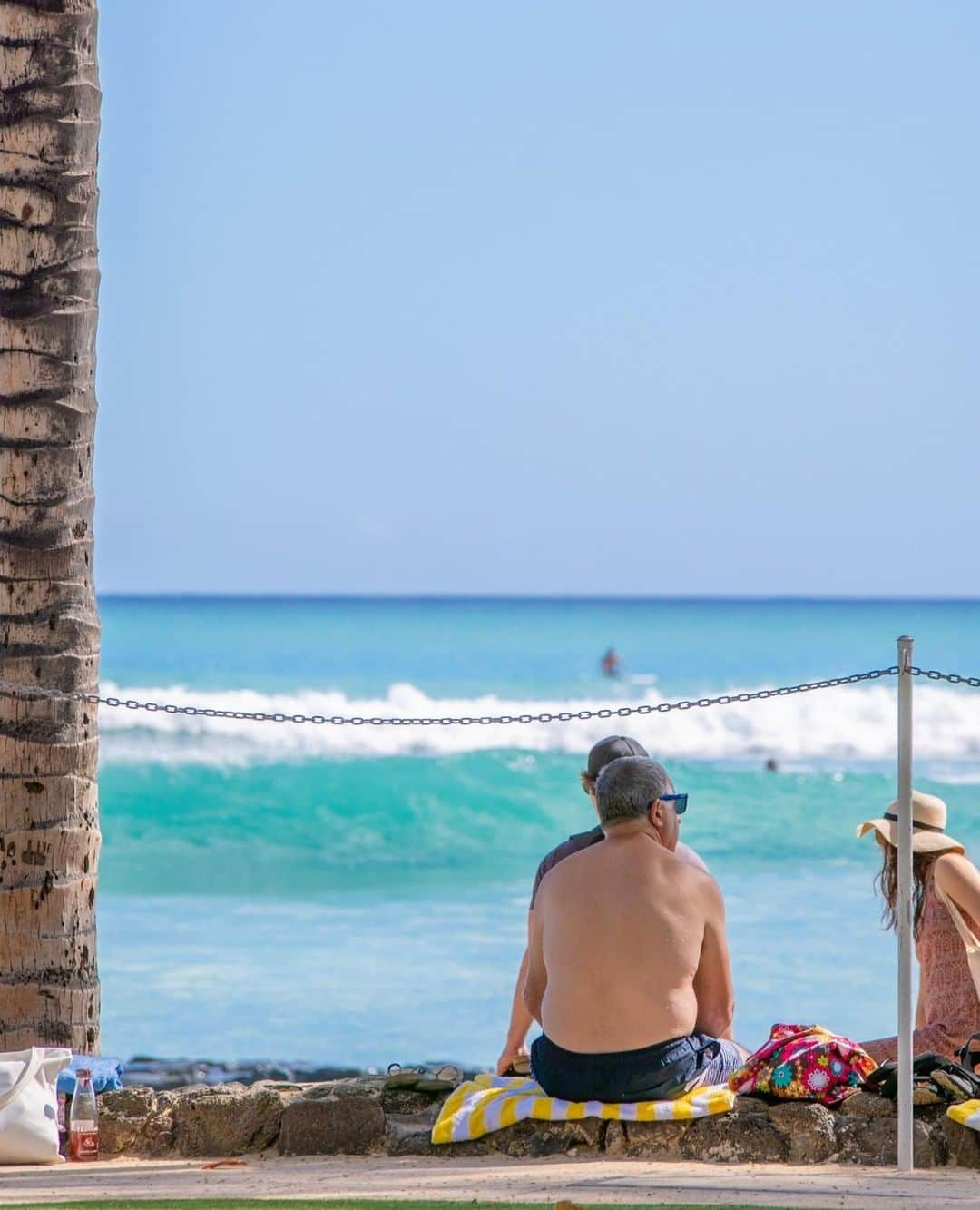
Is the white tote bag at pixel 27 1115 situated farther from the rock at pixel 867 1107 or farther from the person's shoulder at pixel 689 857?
the rock at pixel 867 1107

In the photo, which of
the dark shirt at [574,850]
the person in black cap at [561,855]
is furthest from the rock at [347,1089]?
the dark shirt at [574,850]

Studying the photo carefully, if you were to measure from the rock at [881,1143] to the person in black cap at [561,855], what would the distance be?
962 millimetres

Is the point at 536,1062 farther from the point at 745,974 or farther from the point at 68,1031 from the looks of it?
the point at 745,974

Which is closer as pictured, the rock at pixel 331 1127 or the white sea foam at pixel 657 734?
the rock at pixel 331 1127

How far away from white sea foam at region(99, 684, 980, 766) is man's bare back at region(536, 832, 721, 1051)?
21260mm

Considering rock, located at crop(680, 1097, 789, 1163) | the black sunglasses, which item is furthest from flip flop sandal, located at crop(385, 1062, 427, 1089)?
the black sunglasses

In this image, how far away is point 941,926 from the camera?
239 inches

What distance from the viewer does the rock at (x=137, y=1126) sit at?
558 centimetres

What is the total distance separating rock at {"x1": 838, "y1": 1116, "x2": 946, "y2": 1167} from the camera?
16.6 ft

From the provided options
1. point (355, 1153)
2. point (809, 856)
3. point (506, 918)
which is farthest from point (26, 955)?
point (809, 856)

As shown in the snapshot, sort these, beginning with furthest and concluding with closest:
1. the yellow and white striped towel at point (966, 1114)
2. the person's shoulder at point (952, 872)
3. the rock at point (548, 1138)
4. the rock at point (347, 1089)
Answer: the person's shoulder at point (952, 872) → the rock at point (347, 1089) → the rock at point (548, 1138) → the yellow and white striped towel at point (966, 1114)

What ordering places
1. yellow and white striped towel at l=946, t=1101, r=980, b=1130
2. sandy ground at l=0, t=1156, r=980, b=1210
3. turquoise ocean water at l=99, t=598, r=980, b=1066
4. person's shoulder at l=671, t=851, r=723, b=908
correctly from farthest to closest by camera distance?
turquoise ocean water at l=99, t=598, r=980, b=1066, person's shoulder at l=671, t=851, r=723, b=908, yellow and white striped towel at l=946, t=1101, r=980, b=1130, sandy ground at l=0, t=1156, r=980, b=1210

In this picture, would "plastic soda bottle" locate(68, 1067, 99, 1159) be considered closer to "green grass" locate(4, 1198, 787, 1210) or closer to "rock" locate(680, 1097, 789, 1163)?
"green grass" locate(4, 1198, 787, 1210)

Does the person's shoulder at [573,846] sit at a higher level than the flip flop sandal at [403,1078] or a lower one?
higher
